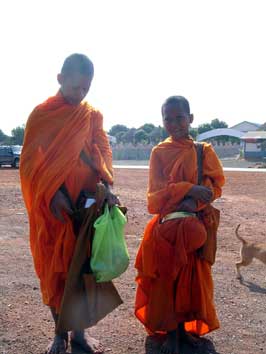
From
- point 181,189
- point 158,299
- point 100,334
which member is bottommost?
point 100,334

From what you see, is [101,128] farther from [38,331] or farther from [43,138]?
[38,331]

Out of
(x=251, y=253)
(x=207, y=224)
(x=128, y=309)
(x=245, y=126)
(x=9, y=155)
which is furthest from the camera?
(x=245, y=126)

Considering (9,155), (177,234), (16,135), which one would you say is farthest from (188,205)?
(16,135)

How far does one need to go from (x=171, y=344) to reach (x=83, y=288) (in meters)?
0.80

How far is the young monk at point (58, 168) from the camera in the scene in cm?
366

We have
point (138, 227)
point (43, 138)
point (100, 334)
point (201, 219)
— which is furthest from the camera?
point (138, 227)

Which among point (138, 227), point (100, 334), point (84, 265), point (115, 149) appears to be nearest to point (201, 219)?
point (84, 265)

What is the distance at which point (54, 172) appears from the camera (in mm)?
3631

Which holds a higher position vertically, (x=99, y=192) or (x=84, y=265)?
(x=99, y=192)

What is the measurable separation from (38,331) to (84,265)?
38.4 inches

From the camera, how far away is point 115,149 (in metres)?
50.0

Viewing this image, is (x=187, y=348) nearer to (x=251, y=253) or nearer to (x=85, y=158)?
(x=85, y=158)

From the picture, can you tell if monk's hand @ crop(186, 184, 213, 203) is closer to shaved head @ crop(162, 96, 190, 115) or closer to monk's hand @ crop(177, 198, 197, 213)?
monk's hand @ crop(177, 198, 197, 213)

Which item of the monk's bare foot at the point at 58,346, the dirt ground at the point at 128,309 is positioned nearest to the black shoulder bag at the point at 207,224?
the dirt ground at the point at 128,309
